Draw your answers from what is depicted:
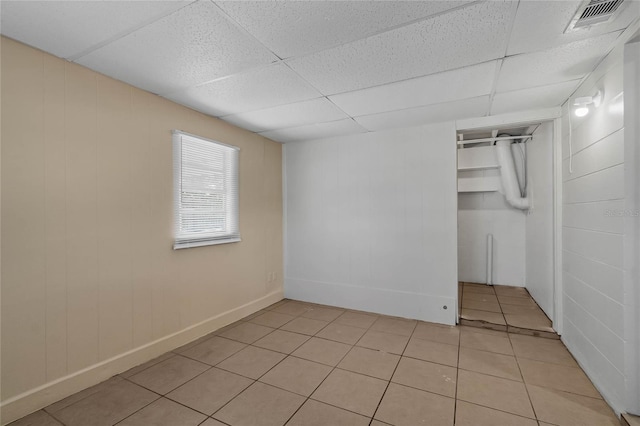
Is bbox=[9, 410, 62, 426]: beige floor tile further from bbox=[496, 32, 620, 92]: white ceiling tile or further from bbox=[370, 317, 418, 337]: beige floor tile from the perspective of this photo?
bbox=[496, 32, 620, 92]: white ceiling tile

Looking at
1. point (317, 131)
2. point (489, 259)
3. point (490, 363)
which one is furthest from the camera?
point (489, 259)

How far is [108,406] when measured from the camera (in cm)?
199

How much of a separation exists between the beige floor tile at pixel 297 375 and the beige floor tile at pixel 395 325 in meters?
1.07

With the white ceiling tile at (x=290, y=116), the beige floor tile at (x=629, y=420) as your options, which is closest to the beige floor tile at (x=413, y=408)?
the beige floor tile at (x=629, y=420)

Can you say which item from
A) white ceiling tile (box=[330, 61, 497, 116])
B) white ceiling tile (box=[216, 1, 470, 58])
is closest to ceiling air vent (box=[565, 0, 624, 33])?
white ceiling tile (box=[330, 61, 497, 116])

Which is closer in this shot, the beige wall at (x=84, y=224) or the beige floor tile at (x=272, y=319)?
the beige wall at (x=84, y=224)

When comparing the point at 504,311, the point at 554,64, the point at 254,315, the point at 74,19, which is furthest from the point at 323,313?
the point at 74,19

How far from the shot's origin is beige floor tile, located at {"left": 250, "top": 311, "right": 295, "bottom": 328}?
11.4ft

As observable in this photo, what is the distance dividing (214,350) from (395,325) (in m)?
2.06

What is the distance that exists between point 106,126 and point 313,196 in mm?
2656

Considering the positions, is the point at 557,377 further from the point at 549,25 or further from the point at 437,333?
the point at 549,25

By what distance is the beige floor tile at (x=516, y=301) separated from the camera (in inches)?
157

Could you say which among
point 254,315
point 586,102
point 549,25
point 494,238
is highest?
point 549,25

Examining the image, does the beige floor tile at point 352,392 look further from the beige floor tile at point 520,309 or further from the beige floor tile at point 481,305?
the beige floor tile at point 520,309
